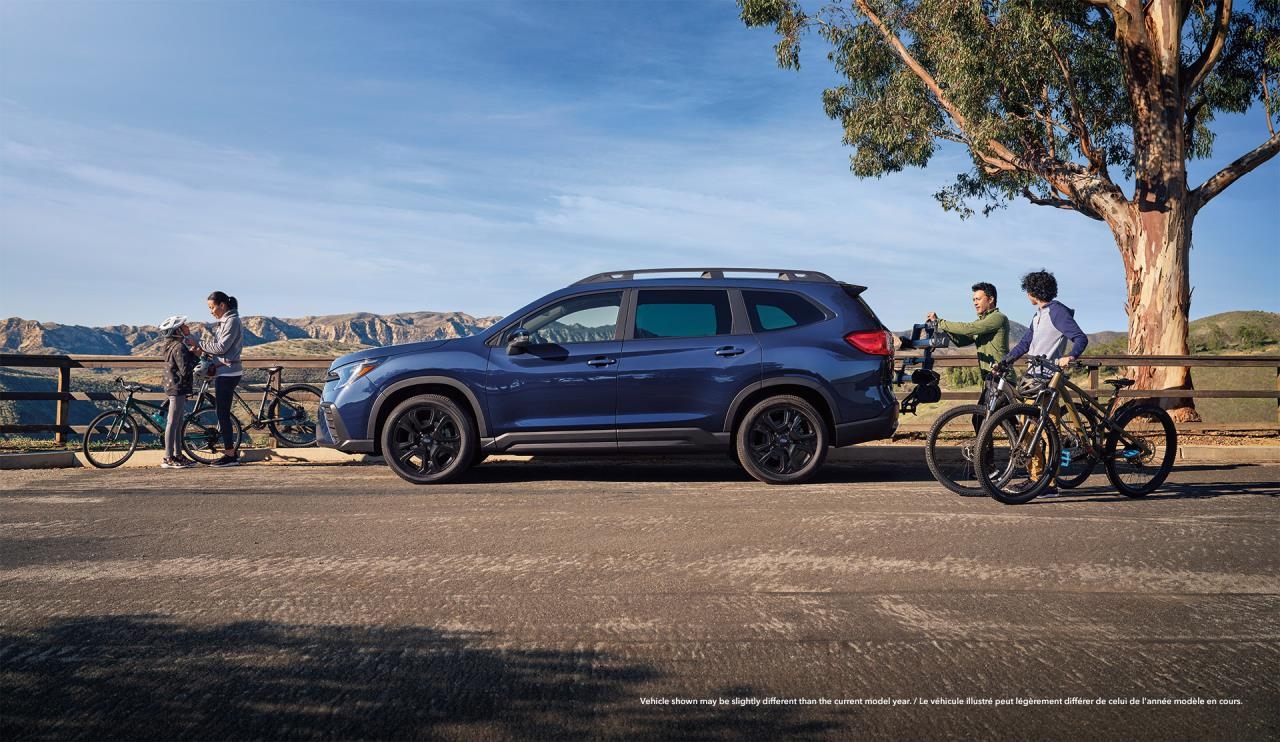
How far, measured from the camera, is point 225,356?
11000 millimetres

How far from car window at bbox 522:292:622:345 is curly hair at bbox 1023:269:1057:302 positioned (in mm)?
3858

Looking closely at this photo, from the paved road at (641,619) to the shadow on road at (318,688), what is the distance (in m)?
0.01

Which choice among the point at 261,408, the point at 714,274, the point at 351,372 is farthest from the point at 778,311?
the point at 261,408

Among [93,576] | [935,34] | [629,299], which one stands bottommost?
[93,576]

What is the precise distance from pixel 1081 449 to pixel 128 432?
10.8 meters

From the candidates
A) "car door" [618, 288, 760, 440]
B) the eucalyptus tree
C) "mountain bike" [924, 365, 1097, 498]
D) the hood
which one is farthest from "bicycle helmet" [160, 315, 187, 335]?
the eucalyptus tree

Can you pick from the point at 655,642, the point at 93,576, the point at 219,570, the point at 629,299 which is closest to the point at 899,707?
the point at 655,642

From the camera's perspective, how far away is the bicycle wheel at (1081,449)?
7.89 metres

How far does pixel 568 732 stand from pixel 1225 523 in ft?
19.1

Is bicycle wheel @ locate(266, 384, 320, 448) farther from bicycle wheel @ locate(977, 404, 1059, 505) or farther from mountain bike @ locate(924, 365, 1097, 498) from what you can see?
bicycle wheel @ locate(977, 404, 1059, 505)

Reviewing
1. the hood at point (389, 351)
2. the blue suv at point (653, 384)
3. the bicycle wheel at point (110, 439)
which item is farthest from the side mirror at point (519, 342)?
the bicycle wheel at point (110, 439)

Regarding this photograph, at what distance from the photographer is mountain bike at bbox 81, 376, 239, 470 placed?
11.0 m

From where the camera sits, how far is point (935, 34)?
19.3 metres

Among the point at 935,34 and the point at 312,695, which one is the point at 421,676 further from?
the point at 935,34
